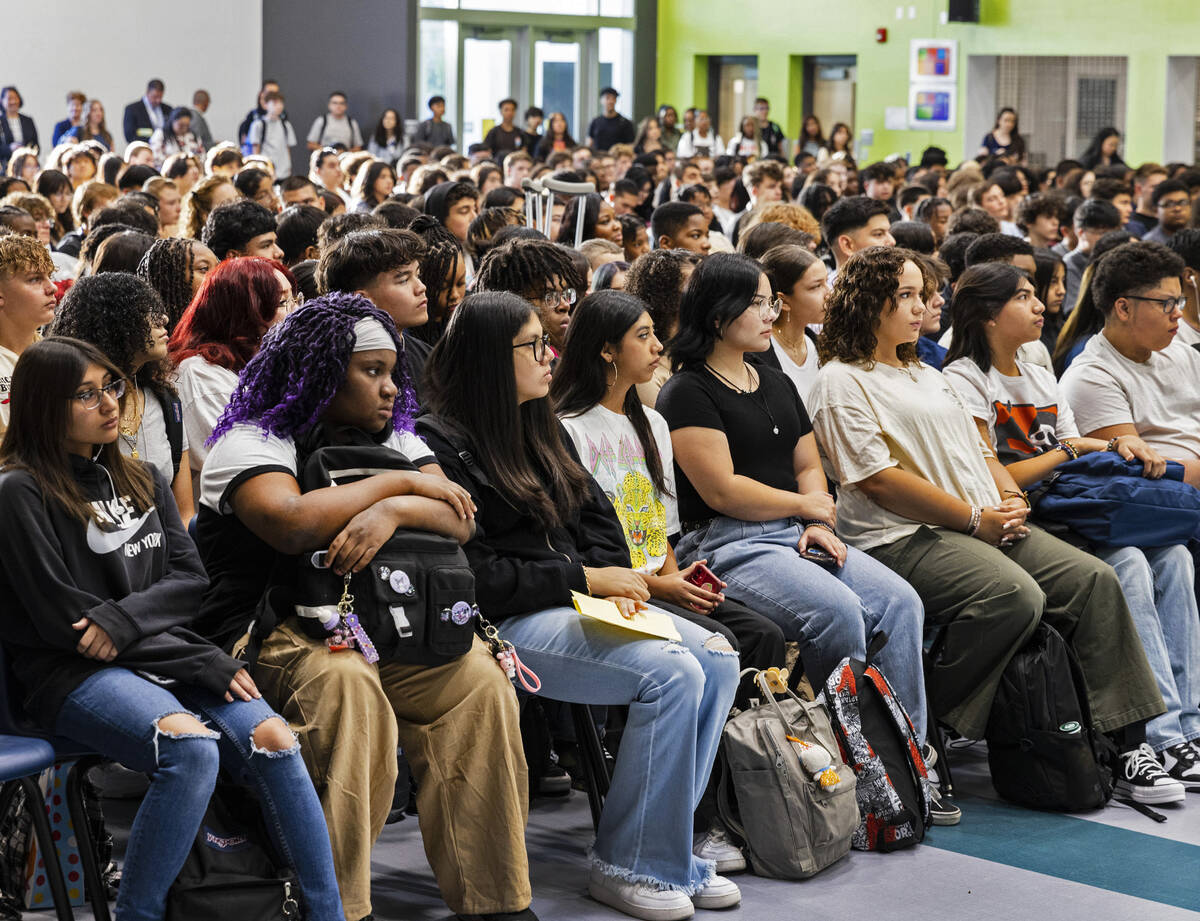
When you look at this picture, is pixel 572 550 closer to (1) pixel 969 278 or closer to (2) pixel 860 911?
(2) pixel 860 911

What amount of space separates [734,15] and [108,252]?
18.9 meters

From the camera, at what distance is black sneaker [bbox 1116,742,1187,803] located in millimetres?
4098

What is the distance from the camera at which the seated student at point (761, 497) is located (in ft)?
12.8

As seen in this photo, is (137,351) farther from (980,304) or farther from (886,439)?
(980,304)

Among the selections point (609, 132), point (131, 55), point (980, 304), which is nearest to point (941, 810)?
point (980, 304)

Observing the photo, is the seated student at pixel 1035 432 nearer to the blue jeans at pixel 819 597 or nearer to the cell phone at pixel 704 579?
the blue jeans at pixel 819 597

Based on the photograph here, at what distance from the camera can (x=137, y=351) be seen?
3.63 m

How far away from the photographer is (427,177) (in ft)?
32.1

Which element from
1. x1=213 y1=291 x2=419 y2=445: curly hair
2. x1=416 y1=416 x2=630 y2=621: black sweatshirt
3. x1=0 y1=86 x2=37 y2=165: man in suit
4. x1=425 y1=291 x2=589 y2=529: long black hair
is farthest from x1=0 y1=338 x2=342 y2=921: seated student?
x1=0 y1=86 x2=37 y2=165: man in suit

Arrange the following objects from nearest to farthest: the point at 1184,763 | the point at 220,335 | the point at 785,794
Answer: the point at 785,794 < the point at 220,335 < the point at 1184,763

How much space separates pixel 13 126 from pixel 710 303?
1556cm

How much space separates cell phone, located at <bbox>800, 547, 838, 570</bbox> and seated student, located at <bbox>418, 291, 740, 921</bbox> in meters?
0.62

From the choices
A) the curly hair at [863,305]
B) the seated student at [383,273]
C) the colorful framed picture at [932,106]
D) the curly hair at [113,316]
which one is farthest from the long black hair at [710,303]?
the colorful framed picture at [932,106]

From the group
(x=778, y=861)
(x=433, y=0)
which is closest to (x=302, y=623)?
(x=778, y=861)
